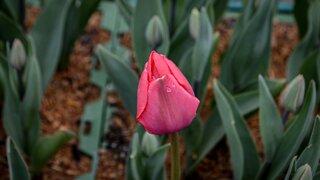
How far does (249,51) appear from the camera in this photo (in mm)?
1219

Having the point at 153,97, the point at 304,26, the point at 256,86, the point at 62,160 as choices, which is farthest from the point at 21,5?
the point at 153,97

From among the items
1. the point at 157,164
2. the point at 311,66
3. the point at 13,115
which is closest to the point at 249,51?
the point at 311,66

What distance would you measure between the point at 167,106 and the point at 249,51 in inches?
23.0

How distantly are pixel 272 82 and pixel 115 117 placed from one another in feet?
1.33

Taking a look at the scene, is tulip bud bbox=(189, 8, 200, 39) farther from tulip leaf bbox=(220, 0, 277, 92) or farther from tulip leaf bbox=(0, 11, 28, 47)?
tulip leaf bbox=(0, 11, 28, 47)

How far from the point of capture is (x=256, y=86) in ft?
4.14

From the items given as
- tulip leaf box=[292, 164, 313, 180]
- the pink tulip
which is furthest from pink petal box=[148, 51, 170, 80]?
tulip leaf box=[292, 164, 313, 180]

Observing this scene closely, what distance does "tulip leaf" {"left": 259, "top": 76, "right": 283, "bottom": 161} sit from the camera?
996 mm

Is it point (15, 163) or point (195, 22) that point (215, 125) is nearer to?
point (195, 22)

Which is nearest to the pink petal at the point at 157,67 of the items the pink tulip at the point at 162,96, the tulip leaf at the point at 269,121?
the pink tulip at the point at 162,96

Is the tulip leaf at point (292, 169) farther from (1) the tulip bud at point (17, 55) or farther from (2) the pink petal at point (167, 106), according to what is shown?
(1) the tulip bud at point (17, 55)

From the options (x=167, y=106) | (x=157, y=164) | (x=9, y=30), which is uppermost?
(x=9, y=30)

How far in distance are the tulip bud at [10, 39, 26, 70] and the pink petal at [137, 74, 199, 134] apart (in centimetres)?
46

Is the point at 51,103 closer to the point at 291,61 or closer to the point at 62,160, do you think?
the point at 62,160
